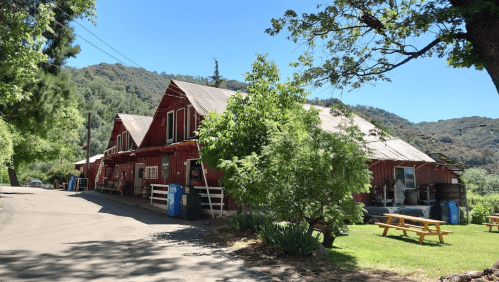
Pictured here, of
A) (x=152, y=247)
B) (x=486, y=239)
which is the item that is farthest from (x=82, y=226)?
(x=486, y=239)

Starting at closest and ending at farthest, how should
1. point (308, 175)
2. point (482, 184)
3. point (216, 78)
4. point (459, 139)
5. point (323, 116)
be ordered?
point (308, 175) → point (323, 116) → point (482, 184) → point (216, 78) → point (459, 139)

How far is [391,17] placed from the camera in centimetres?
846

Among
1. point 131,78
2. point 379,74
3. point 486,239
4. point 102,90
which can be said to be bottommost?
point 486,239

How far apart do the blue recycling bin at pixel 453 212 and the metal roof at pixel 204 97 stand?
12.9m

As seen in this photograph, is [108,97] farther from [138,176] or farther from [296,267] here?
[296,267]

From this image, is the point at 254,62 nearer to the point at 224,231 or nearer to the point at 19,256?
the point at 224,231

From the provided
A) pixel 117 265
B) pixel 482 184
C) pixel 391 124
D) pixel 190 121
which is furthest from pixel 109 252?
pixel 391 124

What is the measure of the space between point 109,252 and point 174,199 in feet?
23.1

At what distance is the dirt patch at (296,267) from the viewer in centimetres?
604

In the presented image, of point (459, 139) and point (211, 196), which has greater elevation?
point (459, 139)

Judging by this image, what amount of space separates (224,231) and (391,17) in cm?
765

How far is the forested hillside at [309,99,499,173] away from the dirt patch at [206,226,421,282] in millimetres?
18408

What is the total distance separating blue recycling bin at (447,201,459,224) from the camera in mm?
18141

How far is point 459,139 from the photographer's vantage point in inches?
3103
